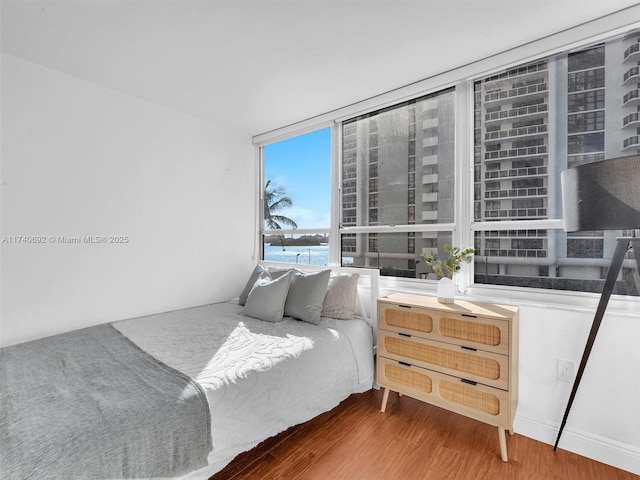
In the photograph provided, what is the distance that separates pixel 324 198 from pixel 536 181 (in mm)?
→ 1882

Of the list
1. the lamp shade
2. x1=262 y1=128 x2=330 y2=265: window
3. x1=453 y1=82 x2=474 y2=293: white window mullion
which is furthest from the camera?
x1=262 y1=128 x2=330 y2=265: window

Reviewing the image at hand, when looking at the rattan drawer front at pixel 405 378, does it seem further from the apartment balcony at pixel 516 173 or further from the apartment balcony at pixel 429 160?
→ the apartment balcony at pixel 429 160

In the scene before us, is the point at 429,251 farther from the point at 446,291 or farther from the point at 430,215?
Result: the point at 446,291

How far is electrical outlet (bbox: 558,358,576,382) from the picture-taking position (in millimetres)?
1901

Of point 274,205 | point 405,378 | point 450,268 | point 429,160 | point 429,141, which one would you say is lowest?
point 405,378

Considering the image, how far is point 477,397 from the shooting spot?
1.91 m

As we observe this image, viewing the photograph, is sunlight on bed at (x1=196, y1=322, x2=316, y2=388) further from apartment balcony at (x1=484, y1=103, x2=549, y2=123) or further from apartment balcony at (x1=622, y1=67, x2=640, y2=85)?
apartment balcony at (x1=622, y1=67, x2=640, y2=85)

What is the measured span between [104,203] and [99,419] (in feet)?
6.45

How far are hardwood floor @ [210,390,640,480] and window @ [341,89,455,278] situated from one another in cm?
117

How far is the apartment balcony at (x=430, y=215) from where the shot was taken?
103 inches

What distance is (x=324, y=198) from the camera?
3.41 m

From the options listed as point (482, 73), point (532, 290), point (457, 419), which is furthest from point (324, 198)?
point (457, 419)

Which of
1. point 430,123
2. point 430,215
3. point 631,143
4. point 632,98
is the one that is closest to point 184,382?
point 430,215

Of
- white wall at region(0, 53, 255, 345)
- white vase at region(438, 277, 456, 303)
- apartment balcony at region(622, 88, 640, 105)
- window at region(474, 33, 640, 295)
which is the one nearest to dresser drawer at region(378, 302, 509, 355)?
white vase at region(438, 277, 456, 303)
